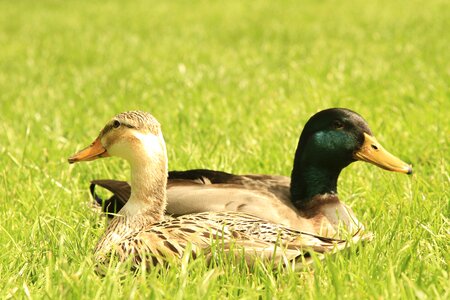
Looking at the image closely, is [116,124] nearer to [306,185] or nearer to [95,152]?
[95,152]

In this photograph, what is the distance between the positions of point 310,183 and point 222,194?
19.2 inches

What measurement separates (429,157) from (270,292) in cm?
272

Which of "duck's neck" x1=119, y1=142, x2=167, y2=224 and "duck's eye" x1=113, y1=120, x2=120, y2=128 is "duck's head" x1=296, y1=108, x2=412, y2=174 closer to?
"duck's neck" x1=119, y1=142, x2=167, y2=224

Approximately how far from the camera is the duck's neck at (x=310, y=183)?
4.28 m

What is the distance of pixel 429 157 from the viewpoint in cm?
549

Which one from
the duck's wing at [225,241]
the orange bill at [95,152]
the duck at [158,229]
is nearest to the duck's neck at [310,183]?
the duck at [158,229]

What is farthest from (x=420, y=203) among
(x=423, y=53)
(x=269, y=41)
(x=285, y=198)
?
(x=269, y=41)

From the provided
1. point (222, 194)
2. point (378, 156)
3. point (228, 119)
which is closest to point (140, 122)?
point (222, 194)

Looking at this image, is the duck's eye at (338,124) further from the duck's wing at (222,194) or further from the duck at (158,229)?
the duck at (158,229)

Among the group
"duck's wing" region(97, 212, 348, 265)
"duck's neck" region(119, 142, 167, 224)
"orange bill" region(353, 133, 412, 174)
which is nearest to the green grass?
"duck's wing" region(97, 212, 348, 265)

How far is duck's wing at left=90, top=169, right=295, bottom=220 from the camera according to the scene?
4035 mm

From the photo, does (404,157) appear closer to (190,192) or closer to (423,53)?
(190,192)

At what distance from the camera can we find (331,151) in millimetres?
4305

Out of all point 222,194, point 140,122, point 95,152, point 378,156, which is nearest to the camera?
point 140,122
